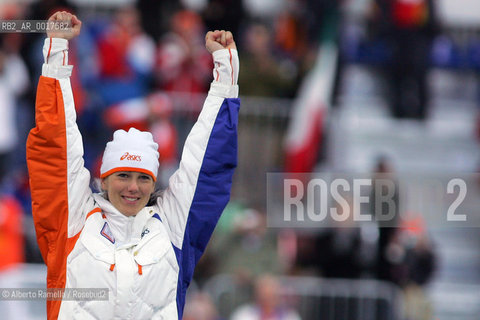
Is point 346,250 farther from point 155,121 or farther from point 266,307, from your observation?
point 155,121

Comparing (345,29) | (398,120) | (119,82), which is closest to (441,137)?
(398,120)

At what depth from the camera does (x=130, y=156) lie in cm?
443

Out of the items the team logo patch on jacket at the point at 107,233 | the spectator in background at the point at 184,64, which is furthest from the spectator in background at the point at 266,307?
the team logo patch on jacket at the point at 107,233

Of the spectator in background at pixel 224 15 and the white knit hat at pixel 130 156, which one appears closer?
the white knit hat at pixel 130 156

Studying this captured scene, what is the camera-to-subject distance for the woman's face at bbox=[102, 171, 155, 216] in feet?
14.5

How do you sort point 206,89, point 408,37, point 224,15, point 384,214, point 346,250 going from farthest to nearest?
point 408,37
point 224,15
point 206,89
point 384,214
point 346,250

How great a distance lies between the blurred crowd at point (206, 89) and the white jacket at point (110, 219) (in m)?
3.99

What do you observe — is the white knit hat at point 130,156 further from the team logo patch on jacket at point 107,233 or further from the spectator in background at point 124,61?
the spectator in background at point 124,61

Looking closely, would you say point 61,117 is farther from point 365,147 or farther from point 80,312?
point 365,147

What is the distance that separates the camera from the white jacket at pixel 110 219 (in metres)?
4.29

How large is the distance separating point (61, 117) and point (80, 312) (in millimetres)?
799

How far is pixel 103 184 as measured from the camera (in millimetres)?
4523

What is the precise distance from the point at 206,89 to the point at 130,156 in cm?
603

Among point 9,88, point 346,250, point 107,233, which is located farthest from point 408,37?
point 107,233
